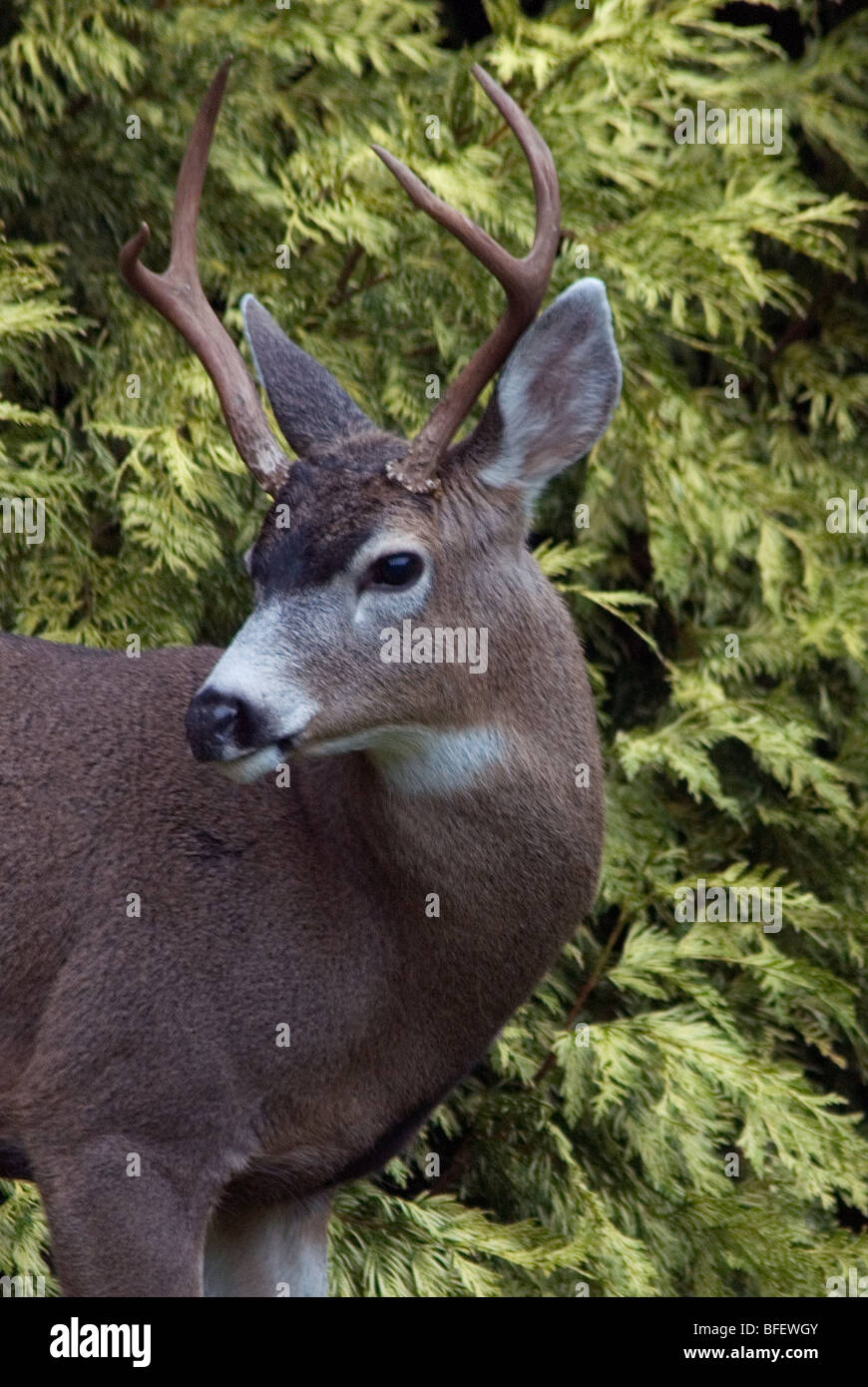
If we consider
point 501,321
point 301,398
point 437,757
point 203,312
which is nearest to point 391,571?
point 437,757

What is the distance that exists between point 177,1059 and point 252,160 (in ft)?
10.1

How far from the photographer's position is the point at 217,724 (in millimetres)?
2820

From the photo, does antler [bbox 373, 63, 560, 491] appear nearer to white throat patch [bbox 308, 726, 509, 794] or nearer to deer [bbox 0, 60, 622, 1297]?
deer [bbox 0, 60, 622, 1297]

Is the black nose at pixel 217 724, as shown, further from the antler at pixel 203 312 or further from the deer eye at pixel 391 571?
the antler at pixel 203 312

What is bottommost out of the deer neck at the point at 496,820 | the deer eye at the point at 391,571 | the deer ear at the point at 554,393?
the deer neck at the point at 496,820

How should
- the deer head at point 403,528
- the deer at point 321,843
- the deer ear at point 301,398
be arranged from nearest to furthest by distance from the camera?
the deer head at point 403,528 < the deer at point 321,843 < the deer ear at point 301,398

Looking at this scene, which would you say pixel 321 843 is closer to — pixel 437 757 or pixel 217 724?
pixel 437 757

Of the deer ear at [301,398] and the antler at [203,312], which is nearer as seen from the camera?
the antler at [203,312]

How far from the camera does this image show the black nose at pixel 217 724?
2.82 meters

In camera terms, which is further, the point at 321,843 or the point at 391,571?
the point at 321,843

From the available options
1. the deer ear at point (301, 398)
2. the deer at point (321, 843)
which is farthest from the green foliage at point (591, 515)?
the deer at point (321, 843)

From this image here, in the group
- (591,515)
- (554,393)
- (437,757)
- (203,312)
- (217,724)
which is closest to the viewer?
(217,724)

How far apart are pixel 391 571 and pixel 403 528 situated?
2.9 inches

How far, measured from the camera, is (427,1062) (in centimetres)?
330
